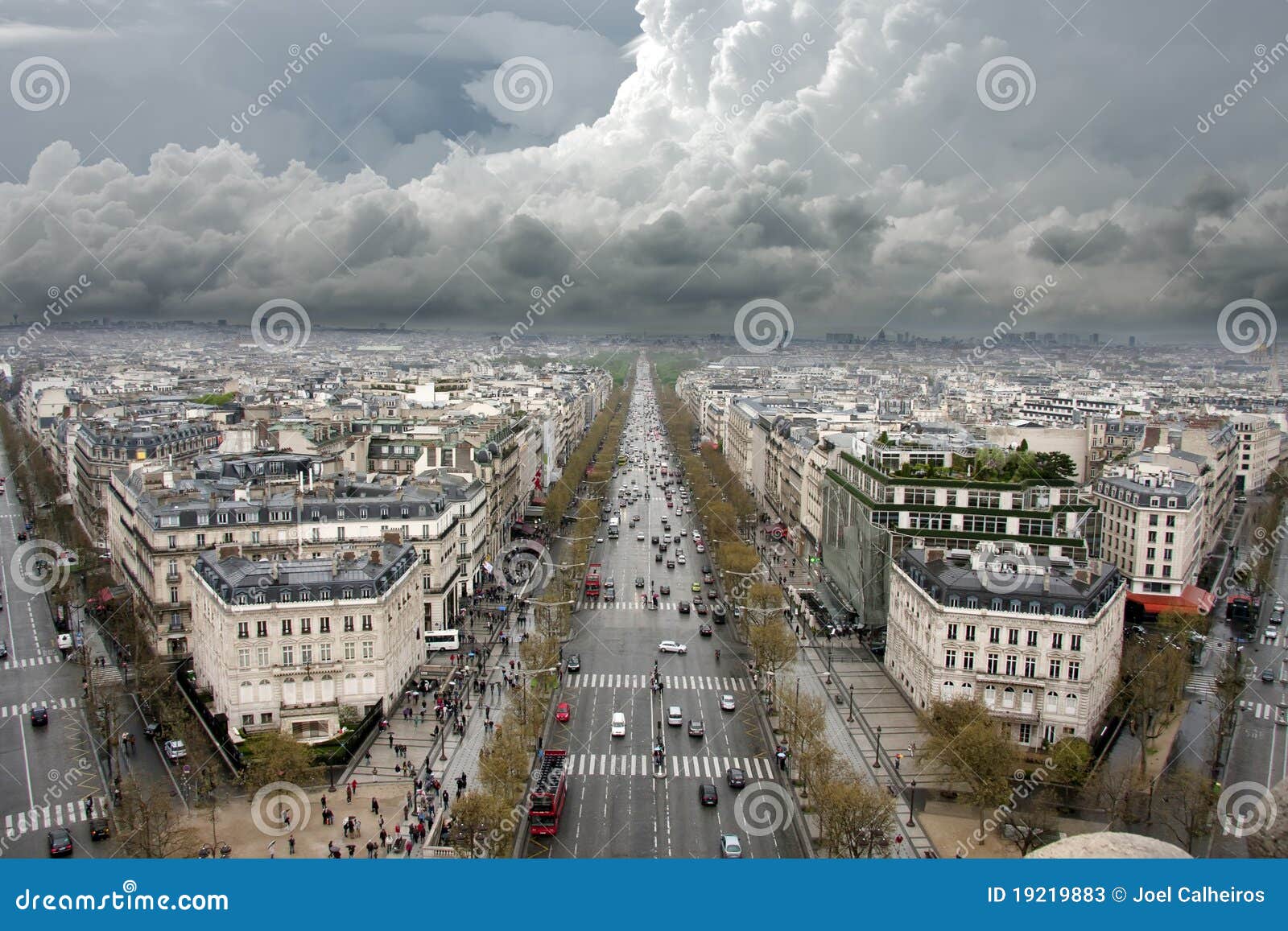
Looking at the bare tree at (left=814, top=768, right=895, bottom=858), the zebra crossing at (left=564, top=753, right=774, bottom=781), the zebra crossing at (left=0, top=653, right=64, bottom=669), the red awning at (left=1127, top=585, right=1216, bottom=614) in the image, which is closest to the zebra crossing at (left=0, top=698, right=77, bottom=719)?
the zebra crossing at (left=0, top=653, right=64, bottom=669)

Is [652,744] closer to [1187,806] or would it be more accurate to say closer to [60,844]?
[1187,806]

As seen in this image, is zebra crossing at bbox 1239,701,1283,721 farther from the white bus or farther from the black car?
the black car

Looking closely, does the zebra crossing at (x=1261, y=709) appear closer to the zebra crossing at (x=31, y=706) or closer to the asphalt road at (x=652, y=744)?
the asphalt road at (x=652, y=744)

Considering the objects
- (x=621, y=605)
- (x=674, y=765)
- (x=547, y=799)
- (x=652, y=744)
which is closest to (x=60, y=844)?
(x=547, y=799)

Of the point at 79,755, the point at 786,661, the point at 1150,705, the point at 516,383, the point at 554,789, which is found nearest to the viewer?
the point at 554,789

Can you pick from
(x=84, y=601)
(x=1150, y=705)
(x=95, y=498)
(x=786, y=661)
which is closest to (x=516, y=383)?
(x=95, y=498)

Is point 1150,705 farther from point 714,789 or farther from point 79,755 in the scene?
point 79,755
